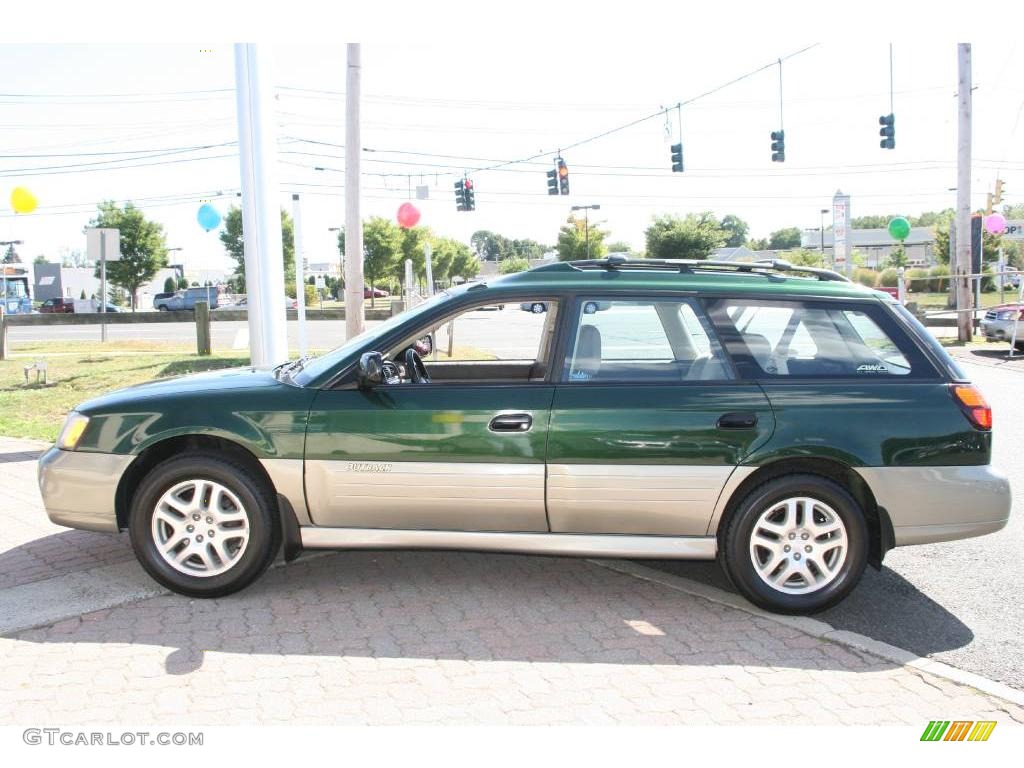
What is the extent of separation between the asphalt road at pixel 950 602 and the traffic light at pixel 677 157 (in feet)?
73.6

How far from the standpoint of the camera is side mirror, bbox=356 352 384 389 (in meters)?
4.30

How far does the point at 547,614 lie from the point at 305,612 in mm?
1195

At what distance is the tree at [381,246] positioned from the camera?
62.0m

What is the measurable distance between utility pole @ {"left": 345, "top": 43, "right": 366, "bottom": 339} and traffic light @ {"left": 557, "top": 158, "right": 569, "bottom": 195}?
18.0 metres

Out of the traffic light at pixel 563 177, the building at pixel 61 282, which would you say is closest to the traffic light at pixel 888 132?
the traffic light at pixel 563 177

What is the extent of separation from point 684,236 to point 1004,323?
4415cm

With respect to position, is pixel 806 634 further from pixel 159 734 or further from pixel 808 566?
pixel 159 734

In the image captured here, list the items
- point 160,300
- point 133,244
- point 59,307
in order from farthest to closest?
point 160,300
point 133,244
point 59,307

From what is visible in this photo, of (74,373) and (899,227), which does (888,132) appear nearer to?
(899,227)

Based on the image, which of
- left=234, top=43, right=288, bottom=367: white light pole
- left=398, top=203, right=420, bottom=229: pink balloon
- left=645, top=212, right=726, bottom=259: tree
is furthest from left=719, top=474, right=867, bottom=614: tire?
left=645, top=212, right=726, bottom=259: tree

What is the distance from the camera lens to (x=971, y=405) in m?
4.30

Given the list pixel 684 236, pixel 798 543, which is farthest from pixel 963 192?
pixel 684 236

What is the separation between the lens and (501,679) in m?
3.64

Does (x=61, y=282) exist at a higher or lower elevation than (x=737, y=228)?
lower
